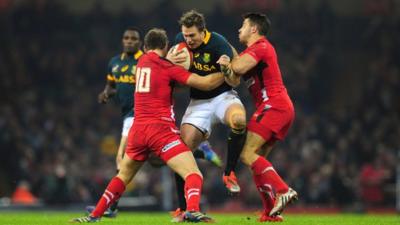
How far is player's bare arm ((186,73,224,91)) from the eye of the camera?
34.1ft

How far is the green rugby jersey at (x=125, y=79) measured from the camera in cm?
1329

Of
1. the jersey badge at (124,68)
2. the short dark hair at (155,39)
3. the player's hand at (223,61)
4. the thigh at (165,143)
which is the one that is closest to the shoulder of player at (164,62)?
the short dark hair at (155,39)

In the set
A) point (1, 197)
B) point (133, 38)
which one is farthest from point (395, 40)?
point (133, 38)

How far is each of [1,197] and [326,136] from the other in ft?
26.1

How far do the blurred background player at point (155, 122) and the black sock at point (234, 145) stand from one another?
0.65 metres

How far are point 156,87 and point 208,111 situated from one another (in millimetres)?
1059

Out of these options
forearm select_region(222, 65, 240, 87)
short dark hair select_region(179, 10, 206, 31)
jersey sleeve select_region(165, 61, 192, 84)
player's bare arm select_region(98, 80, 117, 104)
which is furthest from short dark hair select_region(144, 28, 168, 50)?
player's bare arm select_region(98, 80, 117, 104)

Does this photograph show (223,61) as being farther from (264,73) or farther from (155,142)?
(155,142)

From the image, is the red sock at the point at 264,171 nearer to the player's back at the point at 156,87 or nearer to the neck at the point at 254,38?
the player's back at the point at 156,87

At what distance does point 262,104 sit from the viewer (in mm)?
11000

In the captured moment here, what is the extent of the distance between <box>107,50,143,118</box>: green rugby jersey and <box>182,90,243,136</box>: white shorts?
2140mm

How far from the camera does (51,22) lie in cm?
2552

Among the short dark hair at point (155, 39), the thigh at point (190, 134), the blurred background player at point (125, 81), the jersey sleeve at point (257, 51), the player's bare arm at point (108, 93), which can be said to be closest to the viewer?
the short dark hair at point (155, 39)

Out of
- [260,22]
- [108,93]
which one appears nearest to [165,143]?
[260,22]
